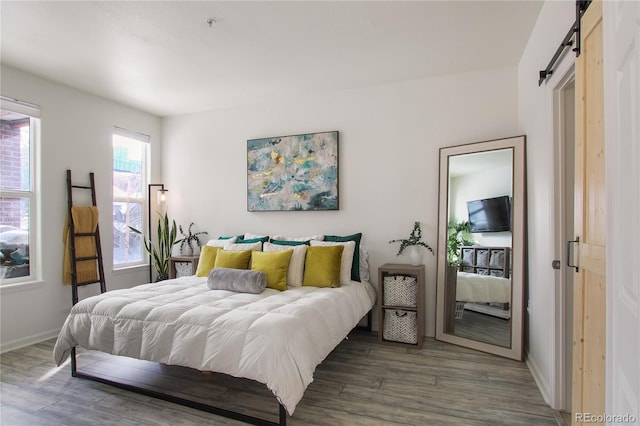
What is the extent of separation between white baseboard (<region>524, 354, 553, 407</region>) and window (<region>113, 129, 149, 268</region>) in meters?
4.68

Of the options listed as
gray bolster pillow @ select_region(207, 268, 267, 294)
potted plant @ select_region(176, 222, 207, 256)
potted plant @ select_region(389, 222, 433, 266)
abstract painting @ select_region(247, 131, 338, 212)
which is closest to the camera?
gray bolster pillow @ select_region(207, 268, 267, 294)

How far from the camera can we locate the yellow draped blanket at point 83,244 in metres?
3.91

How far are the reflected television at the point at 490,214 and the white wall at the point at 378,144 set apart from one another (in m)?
0.41

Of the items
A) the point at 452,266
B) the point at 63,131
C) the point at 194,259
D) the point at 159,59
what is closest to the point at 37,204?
the point at 63,131

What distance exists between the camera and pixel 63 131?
154 inches

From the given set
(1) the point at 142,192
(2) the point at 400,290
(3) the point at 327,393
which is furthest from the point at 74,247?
(2) the point at 400,290

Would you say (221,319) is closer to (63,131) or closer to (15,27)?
(15,27)

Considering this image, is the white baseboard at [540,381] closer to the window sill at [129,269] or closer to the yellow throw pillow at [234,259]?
the yellow throw pillow at [234,259]

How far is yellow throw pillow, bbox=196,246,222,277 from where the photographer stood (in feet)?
12.3

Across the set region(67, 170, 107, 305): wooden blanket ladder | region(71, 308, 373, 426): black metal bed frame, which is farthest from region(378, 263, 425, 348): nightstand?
region(67, 170, 107, 305): wooden blanket ladder

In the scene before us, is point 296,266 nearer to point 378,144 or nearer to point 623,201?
point 378,144

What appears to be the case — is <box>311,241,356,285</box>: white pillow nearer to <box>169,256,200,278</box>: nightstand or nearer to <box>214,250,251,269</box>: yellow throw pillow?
<box>214,250,251,269</box>: yellow throw pillow

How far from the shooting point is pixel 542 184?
2.61m

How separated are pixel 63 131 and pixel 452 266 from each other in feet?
14.4
